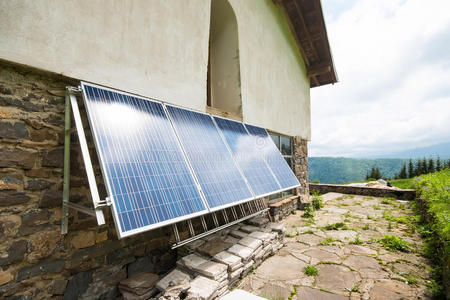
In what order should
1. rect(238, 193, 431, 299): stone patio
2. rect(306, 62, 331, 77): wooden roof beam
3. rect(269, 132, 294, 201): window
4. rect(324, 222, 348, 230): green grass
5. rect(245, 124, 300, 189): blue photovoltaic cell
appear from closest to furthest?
rect(238, 193, 431, 299): stone patio, rect(245, 124, 300, 189): blue photovoltaic cell, rect(324, 222, 348, 230): green grass, rect(269, 132, 294, 201): window, rect(306, 62, 331, 77): wooden roof beam

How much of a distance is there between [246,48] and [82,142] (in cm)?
554

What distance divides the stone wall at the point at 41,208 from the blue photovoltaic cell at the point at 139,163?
63cm

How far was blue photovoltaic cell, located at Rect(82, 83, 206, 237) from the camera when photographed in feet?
7.52

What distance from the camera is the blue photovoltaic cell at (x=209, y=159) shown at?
3.29m

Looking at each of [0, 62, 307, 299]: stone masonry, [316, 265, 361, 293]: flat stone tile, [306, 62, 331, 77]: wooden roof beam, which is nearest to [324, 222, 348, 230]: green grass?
[316, 265, 361, 293]: flat stone tile

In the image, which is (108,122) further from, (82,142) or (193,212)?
(193,212)

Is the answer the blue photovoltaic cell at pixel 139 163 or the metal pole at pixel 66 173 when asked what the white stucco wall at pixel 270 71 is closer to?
the blue photovoltaic cell at pixel 139 163

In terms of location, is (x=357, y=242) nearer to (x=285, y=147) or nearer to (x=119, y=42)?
(x=285, y=147)

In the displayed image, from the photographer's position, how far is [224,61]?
6.37 meters

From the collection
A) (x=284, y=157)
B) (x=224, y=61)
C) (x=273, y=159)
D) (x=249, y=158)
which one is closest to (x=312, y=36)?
(x=224, y=61)

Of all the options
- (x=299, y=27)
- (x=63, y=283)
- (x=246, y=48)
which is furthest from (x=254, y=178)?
(x=299, y=27)

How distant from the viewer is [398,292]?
10.4 feet

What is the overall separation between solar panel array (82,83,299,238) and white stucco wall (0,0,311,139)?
0.48m

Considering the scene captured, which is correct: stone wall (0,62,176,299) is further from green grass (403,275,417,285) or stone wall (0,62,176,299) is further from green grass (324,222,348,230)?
green grass (324,222,348,230)
